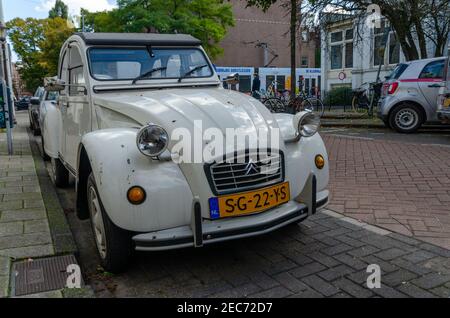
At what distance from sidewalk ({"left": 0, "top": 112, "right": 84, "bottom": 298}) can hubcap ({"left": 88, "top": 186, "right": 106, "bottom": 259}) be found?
0.36 m

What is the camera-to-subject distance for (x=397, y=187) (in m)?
5.54

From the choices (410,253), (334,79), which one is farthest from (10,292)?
(334,79)

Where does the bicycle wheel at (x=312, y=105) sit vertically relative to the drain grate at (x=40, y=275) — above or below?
above

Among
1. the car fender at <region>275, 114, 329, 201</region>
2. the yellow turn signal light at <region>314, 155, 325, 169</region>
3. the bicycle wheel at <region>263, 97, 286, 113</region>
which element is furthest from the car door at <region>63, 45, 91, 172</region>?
the bicycle wheel at <region>263, 97, 286, 113</region>

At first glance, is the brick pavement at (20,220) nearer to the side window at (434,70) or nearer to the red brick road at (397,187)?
the red brick road at (397,187)

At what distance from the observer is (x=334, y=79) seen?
3008 cm

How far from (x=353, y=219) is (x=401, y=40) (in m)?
12.4

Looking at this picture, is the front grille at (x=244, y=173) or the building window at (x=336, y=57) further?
the building window at (x=336, y=57)

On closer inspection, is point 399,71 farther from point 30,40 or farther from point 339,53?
point 30,40

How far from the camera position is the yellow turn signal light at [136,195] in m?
2.76

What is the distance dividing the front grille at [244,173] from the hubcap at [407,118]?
28.8 feet

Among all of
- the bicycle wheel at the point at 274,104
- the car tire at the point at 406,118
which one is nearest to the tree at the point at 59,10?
the bicycle wheel at the point at 274,104

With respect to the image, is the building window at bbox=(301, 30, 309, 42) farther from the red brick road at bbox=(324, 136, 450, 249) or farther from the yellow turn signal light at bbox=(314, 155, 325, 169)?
the yellow turn signal light at bbox=(314, 155, 325, 169)
